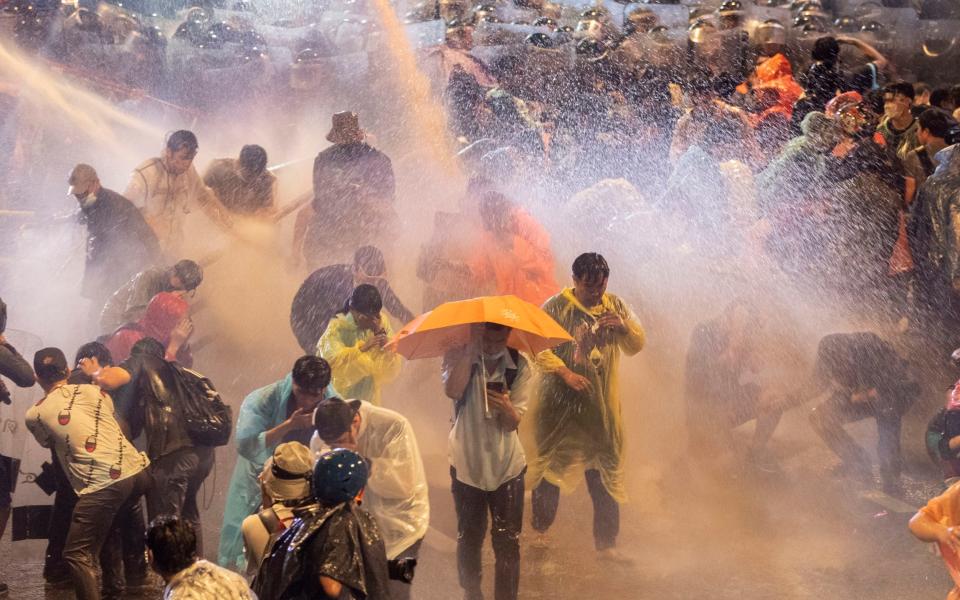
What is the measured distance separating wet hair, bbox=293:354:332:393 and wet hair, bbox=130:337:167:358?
1272 mm

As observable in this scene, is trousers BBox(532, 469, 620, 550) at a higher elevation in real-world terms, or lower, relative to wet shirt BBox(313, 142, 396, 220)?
lower

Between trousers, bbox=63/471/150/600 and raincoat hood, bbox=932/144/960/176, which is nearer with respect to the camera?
trousers, bbox=63/471/150/600

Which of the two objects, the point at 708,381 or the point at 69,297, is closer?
the point at 708,381

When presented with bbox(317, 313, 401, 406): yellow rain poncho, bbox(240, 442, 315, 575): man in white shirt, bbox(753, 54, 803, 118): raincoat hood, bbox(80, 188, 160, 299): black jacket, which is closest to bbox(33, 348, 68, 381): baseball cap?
bbox(317, 313, 401, 406): yellow rain poncho

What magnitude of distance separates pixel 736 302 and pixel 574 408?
1990 millimetres

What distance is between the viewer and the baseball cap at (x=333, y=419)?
4.78m

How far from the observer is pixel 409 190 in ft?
35.9

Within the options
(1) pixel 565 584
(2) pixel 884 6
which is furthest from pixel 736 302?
(2) pixel 884 6

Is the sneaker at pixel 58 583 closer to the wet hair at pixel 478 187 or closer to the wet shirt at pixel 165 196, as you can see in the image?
the wet shirt at pixel 165 196

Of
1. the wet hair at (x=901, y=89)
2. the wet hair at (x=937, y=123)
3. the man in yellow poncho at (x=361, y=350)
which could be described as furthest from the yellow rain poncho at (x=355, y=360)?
the wet hair at (x=901, y=89)

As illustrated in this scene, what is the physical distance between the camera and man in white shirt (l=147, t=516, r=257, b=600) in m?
3.44

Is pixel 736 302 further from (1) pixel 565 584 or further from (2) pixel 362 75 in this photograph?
(2) pixel 362 75

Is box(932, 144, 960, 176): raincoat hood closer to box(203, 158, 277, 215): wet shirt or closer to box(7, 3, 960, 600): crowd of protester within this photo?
box(7, 3, 960, 600): crowd of protester

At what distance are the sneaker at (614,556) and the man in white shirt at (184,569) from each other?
11.3 ft
